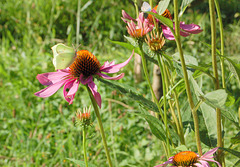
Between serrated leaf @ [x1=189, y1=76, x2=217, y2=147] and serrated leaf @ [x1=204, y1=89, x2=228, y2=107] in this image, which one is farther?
serrated leaf @ [x1=189, y1=76, x2=217, y2=147]

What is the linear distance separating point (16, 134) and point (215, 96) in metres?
1.41

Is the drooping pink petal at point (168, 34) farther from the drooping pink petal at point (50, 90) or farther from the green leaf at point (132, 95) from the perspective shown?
the drooping pink petal at point (50, 90)

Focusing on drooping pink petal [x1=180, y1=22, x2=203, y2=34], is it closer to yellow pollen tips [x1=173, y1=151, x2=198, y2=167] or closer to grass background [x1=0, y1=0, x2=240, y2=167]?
grass background [x1=0, y1=0, x2=240, y2=167]

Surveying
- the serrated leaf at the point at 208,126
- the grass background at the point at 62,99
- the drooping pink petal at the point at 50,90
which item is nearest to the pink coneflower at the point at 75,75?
the drooping pink petal at the point at 50,90

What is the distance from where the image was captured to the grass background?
1.42 m

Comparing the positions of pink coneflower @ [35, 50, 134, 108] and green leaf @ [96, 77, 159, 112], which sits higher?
pink coneflower @ [35, 50, 134, 108]

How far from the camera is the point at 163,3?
52cm

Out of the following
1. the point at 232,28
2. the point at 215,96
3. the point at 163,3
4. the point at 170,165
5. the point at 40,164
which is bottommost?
the point at 40,164

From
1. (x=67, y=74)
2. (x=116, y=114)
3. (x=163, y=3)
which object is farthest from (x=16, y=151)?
(x=163, y=3)

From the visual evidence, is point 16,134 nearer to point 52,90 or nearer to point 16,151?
point 16,151

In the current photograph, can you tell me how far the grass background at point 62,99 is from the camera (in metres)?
1.42

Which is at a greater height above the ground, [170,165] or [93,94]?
[93,94]

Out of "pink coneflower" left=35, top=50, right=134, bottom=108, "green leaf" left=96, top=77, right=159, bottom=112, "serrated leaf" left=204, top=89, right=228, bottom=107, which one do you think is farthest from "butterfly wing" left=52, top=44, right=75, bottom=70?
"serrated leaf" left=204, top=89, right=228, bottom=107

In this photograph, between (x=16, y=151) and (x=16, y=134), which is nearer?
Answer: (x=16, y=151)
